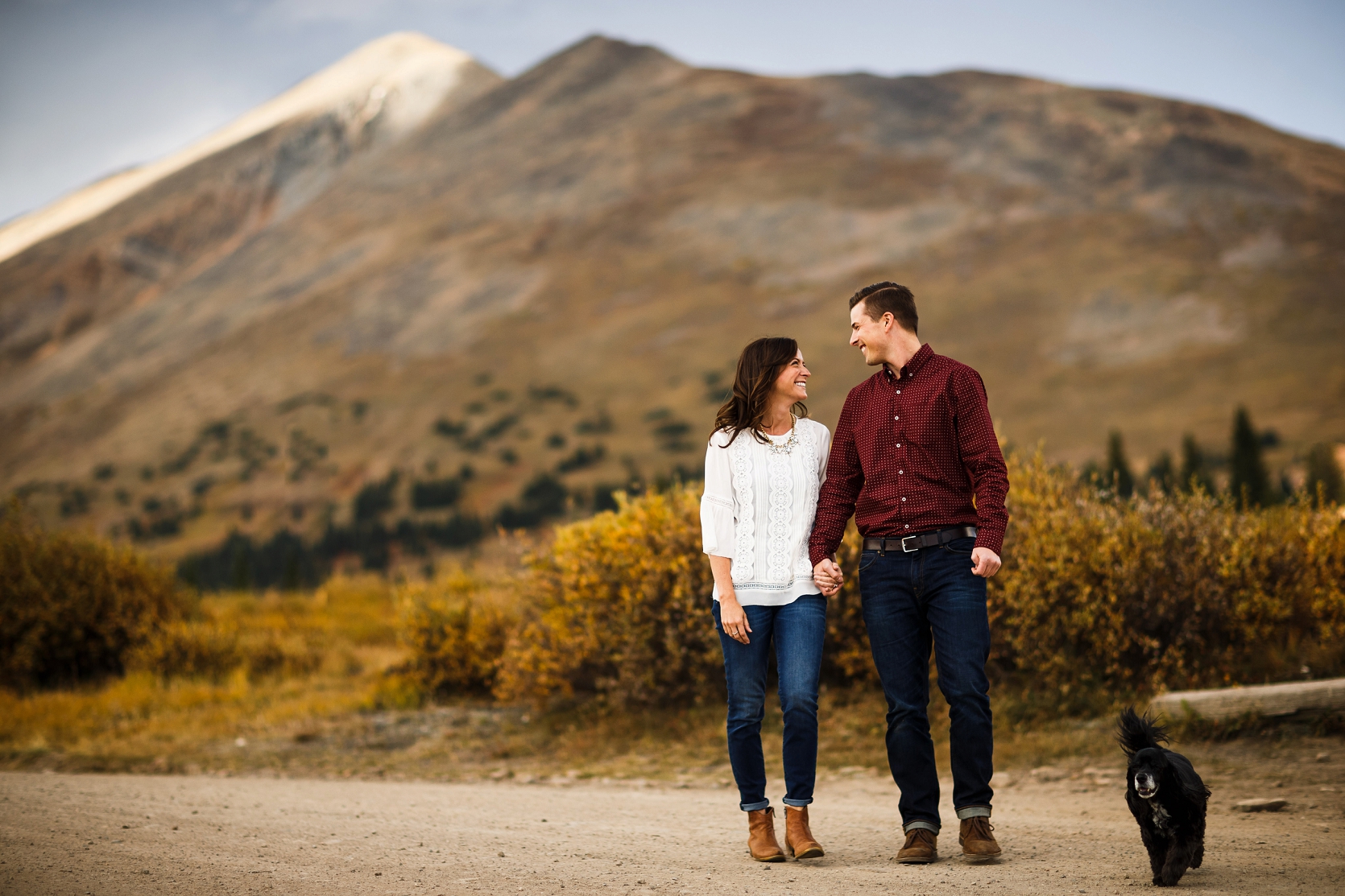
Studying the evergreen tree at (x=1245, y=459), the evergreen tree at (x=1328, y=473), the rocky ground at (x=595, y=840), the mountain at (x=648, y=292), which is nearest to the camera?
the rocky ground at (x=595, y=840)

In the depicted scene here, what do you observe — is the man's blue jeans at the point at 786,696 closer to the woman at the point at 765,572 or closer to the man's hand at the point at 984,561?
the woman at the point at 765,572

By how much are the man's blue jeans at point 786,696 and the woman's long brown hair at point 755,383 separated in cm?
74

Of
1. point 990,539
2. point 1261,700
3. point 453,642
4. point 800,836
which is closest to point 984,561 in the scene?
point 990,539

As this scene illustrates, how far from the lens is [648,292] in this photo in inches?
3875

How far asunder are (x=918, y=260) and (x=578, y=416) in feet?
111

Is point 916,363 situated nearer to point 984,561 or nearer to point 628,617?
point 984,561

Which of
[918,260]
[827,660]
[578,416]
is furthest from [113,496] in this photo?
[827,660]

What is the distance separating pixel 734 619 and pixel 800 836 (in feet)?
2.88

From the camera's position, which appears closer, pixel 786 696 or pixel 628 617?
pixel 786 696

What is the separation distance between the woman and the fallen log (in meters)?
3.63

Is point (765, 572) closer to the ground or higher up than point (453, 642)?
higher up

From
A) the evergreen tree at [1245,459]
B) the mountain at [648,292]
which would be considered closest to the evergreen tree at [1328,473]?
the evergreen tree at [1245,459]

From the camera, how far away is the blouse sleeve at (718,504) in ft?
13.7

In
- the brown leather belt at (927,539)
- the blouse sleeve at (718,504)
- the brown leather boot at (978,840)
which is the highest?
the blouse sleeve at (718,504)
